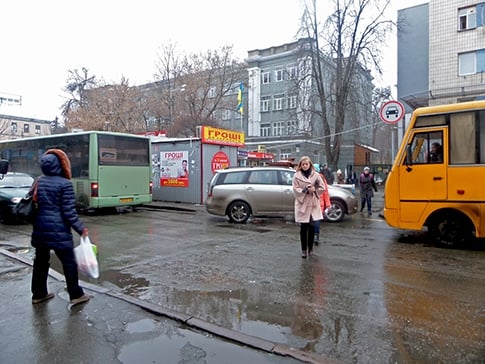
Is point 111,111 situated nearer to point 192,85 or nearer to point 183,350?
point 192,85

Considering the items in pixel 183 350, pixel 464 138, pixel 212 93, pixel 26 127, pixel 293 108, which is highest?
pixel 26 127

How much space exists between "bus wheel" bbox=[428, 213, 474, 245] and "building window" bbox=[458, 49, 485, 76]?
2151 centimetres

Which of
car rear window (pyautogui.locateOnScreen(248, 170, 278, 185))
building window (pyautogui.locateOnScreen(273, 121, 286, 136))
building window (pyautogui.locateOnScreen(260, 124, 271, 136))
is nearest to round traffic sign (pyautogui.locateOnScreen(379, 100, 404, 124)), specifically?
car rear window (pyautogui.locateOnScreen(248, 170, 278, 185))

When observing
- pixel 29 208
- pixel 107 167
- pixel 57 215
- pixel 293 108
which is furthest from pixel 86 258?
pixel 293 108

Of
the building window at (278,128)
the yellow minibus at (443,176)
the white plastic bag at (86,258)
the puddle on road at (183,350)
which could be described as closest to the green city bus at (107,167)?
the white plastic bag at (86,258)

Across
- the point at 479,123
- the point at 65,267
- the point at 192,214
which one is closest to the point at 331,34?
the point at 192,214

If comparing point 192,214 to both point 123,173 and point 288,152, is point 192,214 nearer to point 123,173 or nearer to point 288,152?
point 123,173

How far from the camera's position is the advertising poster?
663 inches

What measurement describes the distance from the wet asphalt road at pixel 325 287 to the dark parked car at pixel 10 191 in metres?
2.19

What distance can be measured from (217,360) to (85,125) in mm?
33160

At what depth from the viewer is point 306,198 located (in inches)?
261

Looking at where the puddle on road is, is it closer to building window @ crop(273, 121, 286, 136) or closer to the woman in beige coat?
→ the woman in beige coat

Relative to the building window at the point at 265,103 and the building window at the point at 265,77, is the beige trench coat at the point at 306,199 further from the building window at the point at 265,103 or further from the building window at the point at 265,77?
the building window at the point at 265,77

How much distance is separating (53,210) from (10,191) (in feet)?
29.9
